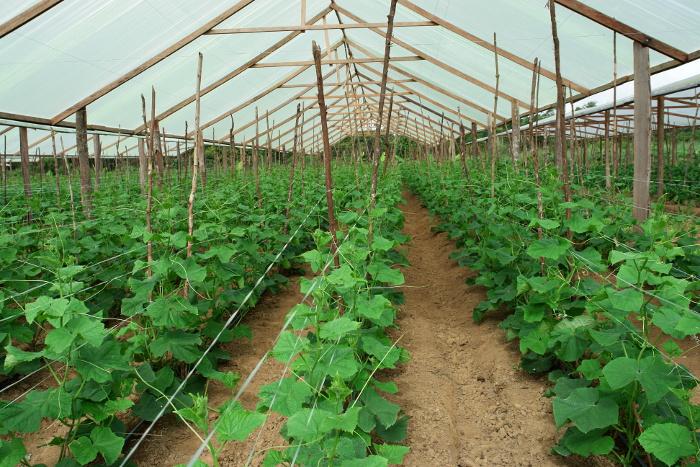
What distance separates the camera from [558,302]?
3090mm

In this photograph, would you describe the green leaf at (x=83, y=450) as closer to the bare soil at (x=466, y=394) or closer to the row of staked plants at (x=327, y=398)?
the row of staked plants at (x=327, y=398)

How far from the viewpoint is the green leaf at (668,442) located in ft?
5.66

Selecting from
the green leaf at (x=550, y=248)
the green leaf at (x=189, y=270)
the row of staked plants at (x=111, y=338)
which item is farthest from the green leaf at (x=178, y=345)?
the green leaf at (x=550, y=248)

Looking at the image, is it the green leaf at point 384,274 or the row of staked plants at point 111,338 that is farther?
the green leaf at point 384,274

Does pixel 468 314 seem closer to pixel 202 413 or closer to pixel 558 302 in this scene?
pixel 558 302

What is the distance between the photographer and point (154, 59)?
7703 mm

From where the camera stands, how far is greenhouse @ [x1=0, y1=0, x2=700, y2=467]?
2.12 metres

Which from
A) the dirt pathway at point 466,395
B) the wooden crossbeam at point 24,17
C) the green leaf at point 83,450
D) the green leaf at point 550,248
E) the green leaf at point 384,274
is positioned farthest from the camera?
the wooden crossbeam at point 24,17

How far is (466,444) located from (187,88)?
30.3 feet

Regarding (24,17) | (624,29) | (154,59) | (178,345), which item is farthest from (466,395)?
(154,59)

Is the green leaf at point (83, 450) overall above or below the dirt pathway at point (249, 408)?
above

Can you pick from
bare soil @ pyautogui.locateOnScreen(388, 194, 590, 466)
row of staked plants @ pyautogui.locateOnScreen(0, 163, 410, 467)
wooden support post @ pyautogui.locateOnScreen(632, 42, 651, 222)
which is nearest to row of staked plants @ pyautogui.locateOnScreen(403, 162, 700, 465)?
bare soil @ pyautogui.locateOnScreen(388, 194, 590, 466)

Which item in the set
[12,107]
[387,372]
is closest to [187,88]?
[12,107]

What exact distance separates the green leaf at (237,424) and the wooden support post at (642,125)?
566cm
